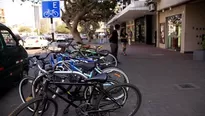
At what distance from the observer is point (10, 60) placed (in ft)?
19.0

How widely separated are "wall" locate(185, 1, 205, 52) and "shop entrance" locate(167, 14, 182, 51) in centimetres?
111

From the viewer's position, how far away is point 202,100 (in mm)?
5207

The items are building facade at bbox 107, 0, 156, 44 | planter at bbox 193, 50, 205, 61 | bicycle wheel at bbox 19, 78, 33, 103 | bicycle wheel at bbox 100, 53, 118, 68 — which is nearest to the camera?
bicycle wheel at bbox 19, 78, 33, 103

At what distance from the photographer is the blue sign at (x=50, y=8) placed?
8.44m

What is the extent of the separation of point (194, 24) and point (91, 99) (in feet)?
41.2

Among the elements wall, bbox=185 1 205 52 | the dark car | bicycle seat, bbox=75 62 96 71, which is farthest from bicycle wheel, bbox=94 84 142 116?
wall, bbox=185 1 205 52

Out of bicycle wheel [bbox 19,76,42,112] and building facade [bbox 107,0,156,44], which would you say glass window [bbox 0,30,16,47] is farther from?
building facade [bbox 107,0,156,44]

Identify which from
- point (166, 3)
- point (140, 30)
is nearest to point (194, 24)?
point (166, 3)

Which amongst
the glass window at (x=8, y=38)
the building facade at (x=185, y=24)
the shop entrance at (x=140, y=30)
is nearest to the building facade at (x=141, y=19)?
the shop entrance at (x=140, y=30)

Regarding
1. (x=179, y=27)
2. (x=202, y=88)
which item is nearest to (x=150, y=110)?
(x=202, y=88)

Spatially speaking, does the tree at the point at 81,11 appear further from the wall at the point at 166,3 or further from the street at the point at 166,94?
the street at the point at 166,94

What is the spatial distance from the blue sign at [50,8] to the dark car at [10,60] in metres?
A: 2.17

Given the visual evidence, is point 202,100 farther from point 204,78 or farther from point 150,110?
point 204,78

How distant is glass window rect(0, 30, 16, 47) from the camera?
6114 mm
